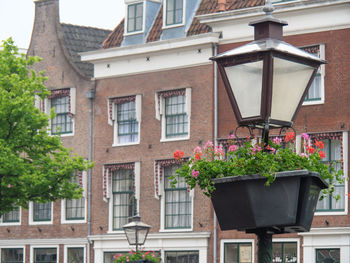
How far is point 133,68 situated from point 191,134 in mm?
3651

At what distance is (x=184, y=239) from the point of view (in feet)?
103

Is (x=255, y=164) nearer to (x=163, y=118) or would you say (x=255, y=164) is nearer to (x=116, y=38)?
(x=163, y=118)

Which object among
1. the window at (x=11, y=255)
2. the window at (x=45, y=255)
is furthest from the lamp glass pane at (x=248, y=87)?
the window at (x=11, y=255)

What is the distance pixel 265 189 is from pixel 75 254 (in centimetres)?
2982

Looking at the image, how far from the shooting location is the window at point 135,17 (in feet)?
110

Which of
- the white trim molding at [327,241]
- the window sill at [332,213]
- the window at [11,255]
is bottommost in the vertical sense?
the window at [11,255]

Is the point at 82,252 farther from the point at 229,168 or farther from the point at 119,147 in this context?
the point at 229,168

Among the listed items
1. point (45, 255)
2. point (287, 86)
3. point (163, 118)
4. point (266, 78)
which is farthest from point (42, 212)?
point (266, 78)

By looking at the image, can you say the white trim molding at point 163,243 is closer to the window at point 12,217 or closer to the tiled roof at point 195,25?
the window at point 12,217

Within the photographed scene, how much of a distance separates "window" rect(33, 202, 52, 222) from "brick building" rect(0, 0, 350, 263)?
3.7 inches

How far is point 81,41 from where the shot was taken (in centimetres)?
3706

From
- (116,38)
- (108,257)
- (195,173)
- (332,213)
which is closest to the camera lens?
(195,173)

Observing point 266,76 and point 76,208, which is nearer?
point 266,76

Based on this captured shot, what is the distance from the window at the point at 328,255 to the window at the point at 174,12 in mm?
9154
